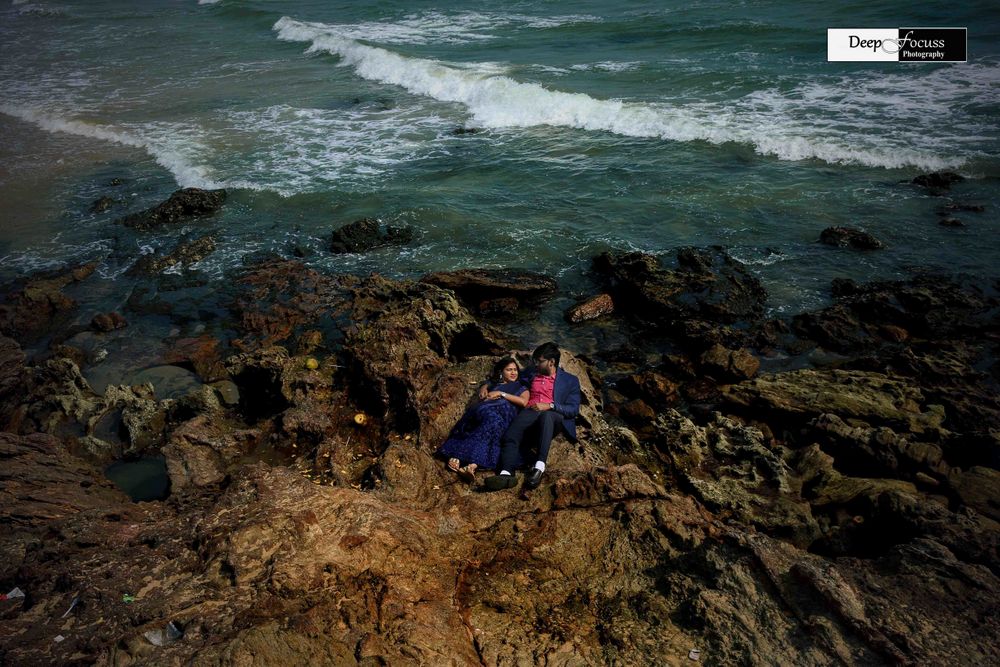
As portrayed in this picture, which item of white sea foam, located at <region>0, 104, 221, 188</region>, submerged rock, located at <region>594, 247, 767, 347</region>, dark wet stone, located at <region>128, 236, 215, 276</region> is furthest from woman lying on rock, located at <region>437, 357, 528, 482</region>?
white sea foam, located at <region>0, 104, 221, 188</region>

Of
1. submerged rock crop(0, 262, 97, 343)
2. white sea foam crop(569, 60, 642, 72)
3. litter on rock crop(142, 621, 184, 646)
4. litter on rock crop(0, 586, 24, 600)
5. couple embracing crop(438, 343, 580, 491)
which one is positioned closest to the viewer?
litter on rock crop(142, 621, 184, 646)

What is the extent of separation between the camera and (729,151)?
52.9ft

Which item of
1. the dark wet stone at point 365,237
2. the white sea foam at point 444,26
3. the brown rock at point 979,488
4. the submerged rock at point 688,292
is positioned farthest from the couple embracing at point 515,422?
the white sea foam at point 444,26

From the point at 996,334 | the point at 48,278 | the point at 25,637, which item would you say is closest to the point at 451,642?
the point at 25,637

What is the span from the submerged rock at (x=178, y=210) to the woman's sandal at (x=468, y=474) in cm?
1111

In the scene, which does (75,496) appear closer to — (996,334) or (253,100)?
(996,334)

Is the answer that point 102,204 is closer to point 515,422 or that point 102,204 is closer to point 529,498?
point 515,422

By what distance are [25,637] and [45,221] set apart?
13789mm

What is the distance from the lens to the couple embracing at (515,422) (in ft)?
19.1

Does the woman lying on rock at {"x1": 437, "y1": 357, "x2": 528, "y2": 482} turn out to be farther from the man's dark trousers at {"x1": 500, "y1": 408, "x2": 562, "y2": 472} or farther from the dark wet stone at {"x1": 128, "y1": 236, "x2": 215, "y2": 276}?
the dark wet stone at {"x1": 128, "y1": 236, "x2": 215, "y2": 276}

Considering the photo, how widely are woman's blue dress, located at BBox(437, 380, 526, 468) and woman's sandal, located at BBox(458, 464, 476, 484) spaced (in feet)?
0.31

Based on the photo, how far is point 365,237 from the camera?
12.4 metres

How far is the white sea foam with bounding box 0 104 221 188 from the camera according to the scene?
16.0 m

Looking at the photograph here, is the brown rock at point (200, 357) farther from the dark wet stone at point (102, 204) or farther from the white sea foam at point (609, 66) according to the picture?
the white sea foam at point (609, 66)
